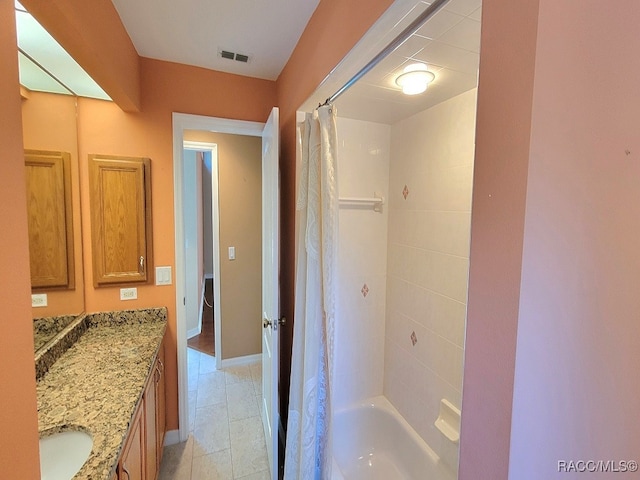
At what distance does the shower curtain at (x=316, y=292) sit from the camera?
136 centimetres

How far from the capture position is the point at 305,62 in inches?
61.9

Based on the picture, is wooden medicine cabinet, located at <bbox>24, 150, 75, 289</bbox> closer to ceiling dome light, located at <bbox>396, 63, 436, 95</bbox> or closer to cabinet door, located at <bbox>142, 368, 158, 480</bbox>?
cabinet door, located at <bbox>142, 368, 158, 480</bbox>

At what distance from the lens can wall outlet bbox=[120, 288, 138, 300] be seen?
191cm

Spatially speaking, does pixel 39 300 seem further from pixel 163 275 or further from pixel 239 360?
pixel 239 360

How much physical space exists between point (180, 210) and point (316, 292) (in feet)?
3.86

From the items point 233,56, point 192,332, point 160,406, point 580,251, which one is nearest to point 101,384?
point 160,406

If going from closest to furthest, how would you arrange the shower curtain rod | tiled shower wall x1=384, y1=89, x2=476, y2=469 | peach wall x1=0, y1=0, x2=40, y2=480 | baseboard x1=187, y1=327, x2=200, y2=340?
peach wall x1=0, y1=0, x2=40, y2=480 → the shower curtain rod → tiled shower wall x1=384, y1=89, x2=476, y2=469 → baseboard x1=187, y1=327, x2=200, y2=340

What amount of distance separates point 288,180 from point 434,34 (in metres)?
1.15

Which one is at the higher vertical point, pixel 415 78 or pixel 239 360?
pixel 415 78

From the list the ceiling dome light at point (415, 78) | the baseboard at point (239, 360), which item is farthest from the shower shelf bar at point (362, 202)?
the baseboard at point (239, 360)

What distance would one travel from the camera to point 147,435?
1419 mm

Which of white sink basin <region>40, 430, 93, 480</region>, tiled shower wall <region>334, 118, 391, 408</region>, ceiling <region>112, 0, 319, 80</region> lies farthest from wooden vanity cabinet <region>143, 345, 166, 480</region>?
ceiling <region>112, 0, 319, 80</region>

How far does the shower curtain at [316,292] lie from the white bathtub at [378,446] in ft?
1.61

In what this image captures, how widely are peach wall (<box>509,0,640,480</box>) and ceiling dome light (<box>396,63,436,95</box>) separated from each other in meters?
0.84
